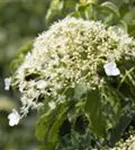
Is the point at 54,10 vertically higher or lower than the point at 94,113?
higher

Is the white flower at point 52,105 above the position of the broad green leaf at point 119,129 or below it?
above

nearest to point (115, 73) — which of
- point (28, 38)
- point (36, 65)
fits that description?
point (36, 65)

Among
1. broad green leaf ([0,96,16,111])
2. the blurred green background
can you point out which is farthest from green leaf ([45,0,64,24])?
broad green leaf ([0,96,16,111])

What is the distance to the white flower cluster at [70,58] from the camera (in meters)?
1.61

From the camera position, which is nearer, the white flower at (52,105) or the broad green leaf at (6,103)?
the white flower at (52,105)

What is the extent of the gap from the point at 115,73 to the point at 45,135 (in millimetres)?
236

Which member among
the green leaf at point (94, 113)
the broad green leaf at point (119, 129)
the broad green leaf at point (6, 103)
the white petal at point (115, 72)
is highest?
the broad green leaf at point (6, 103)

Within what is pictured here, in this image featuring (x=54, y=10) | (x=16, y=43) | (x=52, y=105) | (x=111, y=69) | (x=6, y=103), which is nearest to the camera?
(x=111, y=69)

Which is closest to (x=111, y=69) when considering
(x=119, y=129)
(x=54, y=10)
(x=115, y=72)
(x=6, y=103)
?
(x=115, y=72)

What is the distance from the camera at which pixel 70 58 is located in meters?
1.62

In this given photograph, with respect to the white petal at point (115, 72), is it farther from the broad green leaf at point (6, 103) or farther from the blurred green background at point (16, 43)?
the broad green leaf at point (6, 103)

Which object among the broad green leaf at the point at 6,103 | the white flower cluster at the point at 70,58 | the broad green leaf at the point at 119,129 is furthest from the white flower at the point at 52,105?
the broad green leaf at the point at 6,103

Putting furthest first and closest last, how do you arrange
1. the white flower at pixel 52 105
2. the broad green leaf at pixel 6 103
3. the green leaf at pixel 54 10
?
the broad green leaf at pixel 6 103, the green leaf at pixel 54 10, the white flower at pixel 52 105

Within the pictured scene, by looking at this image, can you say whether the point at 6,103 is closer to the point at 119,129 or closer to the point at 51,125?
the point at 51,125
